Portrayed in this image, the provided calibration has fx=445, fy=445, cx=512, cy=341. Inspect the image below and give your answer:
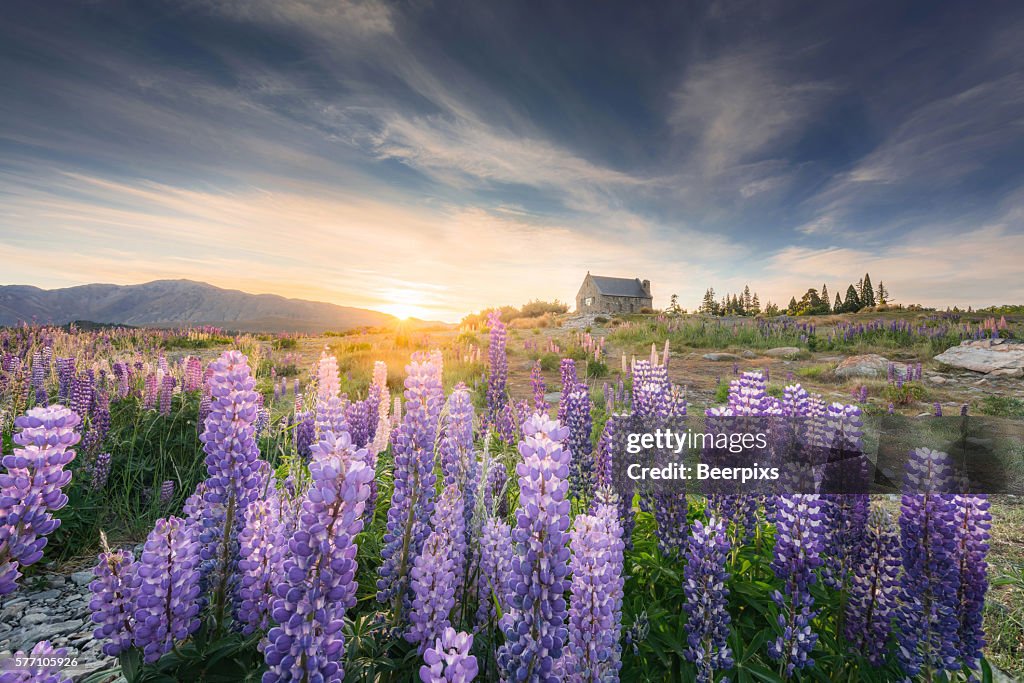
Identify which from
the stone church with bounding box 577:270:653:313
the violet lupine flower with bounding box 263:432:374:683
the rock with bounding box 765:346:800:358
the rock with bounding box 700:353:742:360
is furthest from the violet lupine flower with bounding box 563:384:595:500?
the stone church with bounding box 577:270:653:313

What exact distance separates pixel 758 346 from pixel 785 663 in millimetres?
19692

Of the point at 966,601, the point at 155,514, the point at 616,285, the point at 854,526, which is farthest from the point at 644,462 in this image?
the point at 616,285

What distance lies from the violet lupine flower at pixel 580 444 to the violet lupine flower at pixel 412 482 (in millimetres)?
1474

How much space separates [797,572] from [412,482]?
2034 mm

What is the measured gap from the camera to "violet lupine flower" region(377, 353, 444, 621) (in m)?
2.27

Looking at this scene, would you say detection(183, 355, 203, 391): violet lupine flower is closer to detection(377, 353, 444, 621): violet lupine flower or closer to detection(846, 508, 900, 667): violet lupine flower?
detection(377, 353, 444, 621): violet lupine flower

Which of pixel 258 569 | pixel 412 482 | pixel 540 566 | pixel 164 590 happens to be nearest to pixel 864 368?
pixel 412 482

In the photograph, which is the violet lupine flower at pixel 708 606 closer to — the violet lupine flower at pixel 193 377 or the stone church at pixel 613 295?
the violet lupine flower at pixel 193 377

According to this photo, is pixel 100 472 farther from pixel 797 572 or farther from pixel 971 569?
pixel 971 569

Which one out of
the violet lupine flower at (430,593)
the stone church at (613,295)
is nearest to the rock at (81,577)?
the violet lupine flower at (430,593)

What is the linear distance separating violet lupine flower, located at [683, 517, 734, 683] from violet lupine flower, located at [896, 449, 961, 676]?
924 millimetres

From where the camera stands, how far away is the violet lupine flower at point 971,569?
2.30m

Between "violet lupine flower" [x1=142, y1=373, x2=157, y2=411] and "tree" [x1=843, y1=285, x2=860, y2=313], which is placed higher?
"tree" [x1=843, y1=285, x2=860, y2=313]

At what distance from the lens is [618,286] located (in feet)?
203
